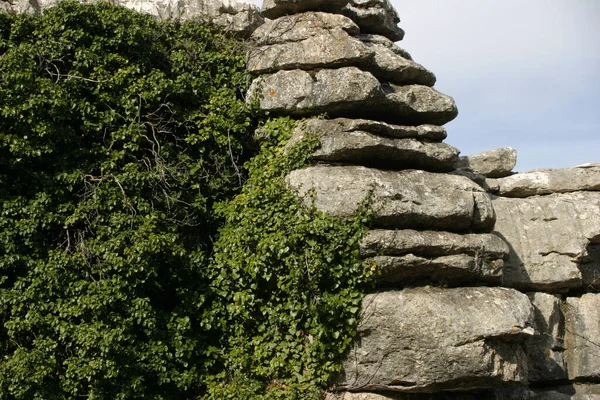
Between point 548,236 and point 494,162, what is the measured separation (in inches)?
75.8

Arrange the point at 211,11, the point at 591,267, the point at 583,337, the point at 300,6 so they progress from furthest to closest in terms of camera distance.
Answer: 1. the point at 591,267
2. the point at 211,11
3. the point at 583,337
4. the point at 300,6

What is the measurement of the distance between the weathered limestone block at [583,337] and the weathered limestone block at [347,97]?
4192mm

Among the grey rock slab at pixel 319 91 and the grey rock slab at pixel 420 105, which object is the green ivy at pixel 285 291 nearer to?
the grey rock slab at pixel 319 91

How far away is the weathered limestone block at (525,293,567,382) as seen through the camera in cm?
1266

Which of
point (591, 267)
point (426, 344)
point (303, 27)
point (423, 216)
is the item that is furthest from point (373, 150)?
point (591, 267)

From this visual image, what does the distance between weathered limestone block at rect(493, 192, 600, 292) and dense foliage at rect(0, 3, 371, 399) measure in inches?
159

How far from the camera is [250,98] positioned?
12.2 meters

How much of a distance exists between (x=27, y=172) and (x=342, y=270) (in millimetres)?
4830

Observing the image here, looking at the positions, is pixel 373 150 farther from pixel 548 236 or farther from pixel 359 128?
pixel 548 236

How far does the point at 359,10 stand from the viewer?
1323 centimetres

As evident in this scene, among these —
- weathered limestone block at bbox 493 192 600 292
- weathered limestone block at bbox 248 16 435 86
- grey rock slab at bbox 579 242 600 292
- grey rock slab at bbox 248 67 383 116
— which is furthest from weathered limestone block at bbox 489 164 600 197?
grey rock slab at bbox 248 67 383 116

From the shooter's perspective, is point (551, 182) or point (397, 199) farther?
point (551, 182)

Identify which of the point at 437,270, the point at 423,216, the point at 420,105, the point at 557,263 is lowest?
the point at 437,270

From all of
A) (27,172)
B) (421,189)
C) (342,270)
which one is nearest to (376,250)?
(342,270)
